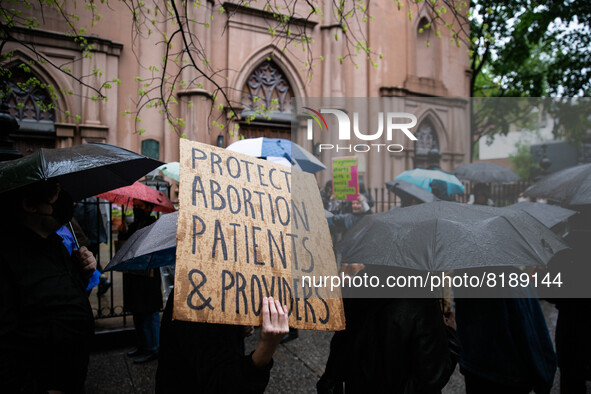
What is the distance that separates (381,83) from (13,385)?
1282 cm

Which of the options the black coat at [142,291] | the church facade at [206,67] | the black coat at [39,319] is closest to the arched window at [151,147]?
the church facade at [206,67]

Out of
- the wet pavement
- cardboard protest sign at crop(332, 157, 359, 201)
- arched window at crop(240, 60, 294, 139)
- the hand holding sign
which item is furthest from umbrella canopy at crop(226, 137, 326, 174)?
arched window at crop(240, 60, 294, 139)

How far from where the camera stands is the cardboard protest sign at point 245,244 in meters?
1.52

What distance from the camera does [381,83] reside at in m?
13.0

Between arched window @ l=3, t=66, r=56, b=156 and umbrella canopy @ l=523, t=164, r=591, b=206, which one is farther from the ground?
arched window @ l=3, t=66, r=56, b=156

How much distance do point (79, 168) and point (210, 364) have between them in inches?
46.4

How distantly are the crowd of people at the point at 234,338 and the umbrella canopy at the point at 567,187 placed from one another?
3.09 ft

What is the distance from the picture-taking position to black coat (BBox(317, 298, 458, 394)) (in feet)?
6.82

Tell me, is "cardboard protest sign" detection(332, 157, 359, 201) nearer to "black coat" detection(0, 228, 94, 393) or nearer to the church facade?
"black coat" detection(0, 228, 94, 393)

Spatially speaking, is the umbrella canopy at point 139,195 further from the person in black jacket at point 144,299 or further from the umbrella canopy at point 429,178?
the umbrella canopy at point 429,178

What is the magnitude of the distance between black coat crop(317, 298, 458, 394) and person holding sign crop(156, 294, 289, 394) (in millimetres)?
696

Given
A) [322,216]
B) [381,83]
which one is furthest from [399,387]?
[381,83]

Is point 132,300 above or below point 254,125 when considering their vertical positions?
below

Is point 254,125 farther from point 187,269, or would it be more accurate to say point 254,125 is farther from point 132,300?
point 187,269
